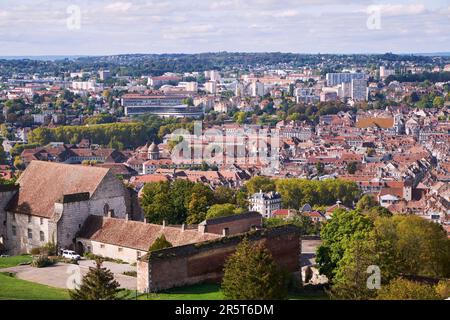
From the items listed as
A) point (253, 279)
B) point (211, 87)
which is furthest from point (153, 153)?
point (211, 87)

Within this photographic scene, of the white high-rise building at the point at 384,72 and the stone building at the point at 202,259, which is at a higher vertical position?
the stone building at the point at 202,259

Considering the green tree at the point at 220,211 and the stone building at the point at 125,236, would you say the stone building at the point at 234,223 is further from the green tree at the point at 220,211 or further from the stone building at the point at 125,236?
the green tree at the point at 220,211

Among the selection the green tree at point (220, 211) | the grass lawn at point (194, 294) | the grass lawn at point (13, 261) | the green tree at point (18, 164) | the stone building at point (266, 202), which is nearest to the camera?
the grass lawn at point (194, 294)

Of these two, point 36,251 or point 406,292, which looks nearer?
point 406,292

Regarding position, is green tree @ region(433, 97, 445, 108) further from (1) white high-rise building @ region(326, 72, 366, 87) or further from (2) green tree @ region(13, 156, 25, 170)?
(2) green tree @ region(13, 156, 25, 170)

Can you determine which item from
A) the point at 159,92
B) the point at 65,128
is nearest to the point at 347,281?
the point at 65,128

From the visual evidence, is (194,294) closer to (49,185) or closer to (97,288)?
(97,288)

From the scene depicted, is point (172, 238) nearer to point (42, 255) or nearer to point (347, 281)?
point (42, 255)

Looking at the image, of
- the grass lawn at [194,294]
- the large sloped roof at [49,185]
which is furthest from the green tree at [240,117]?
the grass lawn at [194,294]
